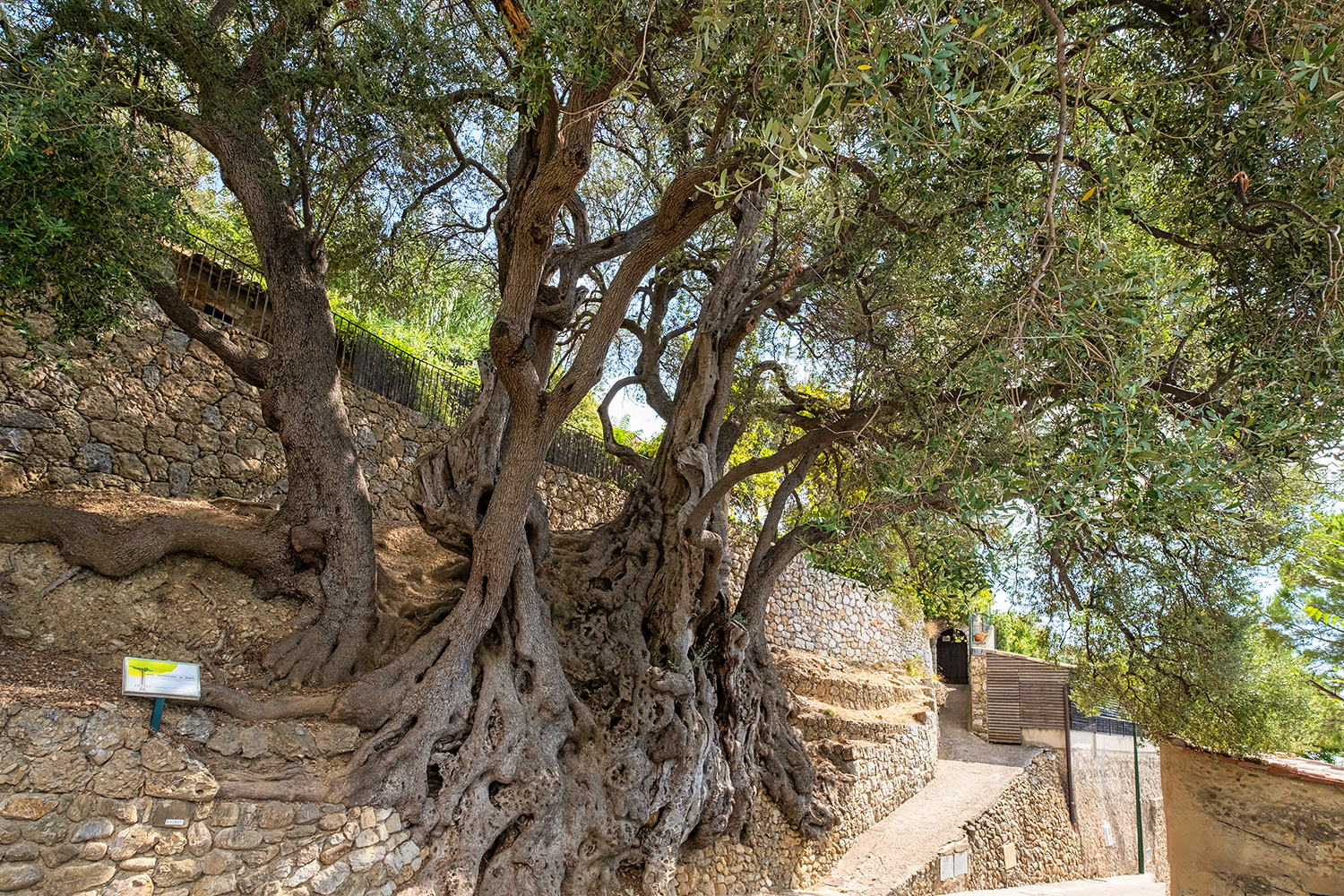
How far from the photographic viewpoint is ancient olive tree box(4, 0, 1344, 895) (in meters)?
3.71

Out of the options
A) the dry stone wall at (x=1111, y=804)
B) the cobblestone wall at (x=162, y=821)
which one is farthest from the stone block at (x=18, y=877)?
the dry stone wall at (x=1111, y=804)

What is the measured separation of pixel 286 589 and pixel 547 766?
8.72 feet

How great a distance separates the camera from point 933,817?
38.6ft

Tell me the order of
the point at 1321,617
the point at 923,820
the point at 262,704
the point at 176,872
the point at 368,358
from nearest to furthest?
the point at 176,872
the point at 262,704
the point at 368,358
the point at 923,820
the point at 1321,617

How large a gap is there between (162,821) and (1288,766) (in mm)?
11360

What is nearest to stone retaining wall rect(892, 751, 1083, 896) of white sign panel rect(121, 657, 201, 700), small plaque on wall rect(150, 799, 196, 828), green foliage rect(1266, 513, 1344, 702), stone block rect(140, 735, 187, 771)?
green foliage rect(1266, 513, 1344, 702)

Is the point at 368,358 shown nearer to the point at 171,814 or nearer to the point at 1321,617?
the point at 171,814

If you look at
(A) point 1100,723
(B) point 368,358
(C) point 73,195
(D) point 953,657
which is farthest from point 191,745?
(D) point 953,657

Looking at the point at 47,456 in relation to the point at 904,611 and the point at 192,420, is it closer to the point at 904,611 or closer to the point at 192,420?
the point at 192,420

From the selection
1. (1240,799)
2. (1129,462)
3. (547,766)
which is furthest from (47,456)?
(1240,799)

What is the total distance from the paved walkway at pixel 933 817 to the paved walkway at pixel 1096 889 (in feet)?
3.10

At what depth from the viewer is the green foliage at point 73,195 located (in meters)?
4.29

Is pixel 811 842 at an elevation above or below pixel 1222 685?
below

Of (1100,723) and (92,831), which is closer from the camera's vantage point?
(92,831)
